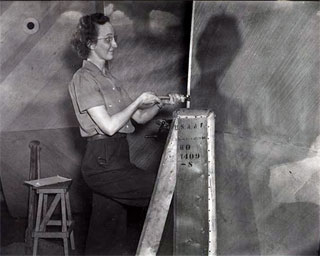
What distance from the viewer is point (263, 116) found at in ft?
5.58

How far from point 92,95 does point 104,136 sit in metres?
0.18

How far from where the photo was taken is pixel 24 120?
2.84 metres

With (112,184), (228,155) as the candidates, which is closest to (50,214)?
(112,184)

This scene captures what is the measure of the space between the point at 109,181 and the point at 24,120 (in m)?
1.30

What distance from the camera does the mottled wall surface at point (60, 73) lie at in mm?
2572

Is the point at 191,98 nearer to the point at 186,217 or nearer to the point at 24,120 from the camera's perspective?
the point at 186,217

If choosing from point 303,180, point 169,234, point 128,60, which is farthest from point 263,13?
point 128,60

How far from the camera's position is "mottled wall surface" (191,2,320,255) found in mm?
1576

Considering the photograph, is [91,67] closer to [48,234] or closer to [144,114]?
[144,114]

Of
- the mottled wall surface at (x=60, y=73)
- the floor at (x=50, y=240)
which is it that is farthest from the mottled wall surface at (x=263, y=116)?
the floor at (x=50, y=240)

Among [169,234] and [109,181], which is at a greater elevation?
[109,181]

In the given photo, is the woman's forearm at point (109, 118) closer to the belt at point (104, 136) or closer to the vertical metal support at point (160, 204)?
the belt at point (104, 136)

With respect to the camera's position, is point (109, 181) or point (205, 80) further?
point (205, 80)

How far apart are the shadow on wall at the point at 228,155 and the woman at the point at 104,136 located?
0.70 feet
